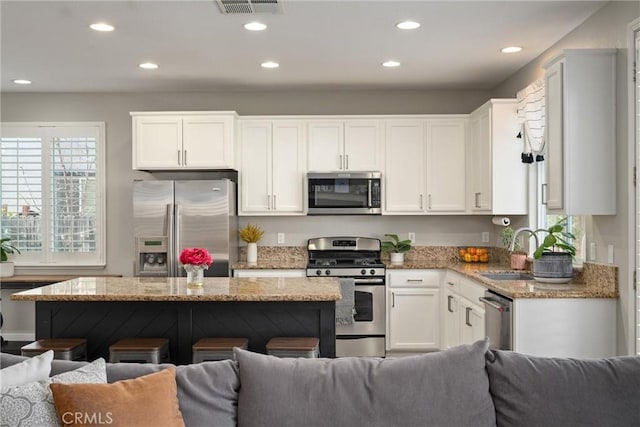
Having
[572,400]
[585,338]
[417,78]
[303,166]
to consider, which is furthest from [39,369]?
[417,78]

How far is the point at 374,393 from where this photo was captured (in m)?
2.00

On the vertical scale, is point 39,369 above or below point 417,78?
below

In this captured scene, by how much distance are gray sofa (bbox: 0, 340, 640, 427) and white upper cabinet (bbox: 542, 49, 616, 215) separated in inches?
67.9

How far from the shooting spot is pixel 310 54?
15.7ft

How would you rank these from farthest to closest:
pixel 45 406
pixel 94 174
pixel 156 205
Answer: pixel 94 174
pixel 156 205
pixel 45 406

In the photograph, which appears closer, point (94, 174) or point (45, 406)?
point (45, 406)

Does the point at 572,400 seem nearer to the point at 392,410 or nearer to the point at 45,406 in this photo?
the point at 392,410

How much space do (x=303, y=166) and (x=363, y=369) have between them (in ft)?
13.0

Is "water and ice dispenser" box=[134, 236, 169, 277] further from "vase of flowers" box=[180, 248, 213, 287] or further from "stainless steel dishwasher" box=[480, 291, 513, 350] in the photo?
"stainless steel dishwasher" box=[480, 291, 513, 350]

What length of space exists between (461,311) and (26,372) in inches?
149

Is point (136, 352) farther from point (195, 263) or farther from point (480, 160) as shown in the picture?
point (480, 160)

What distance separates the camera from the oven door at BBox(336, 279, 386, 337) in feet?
18.2

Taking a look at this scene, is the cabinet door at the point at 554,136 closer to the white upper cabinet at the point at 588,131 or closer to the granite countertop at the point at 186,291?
the white upper cabinet at the point at 588,131

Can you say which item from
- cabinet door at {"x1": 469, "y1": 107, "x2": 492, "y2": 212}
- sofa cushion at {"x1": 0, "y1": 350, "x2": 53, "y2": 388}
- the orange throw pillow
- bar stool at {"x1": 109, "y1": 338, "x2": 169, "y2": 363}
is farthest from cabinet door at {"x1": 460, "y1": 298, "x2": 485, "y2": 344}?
sofa cushion at {"x1": 0, "y1": 350, "x2": 53, "y2": 388}
